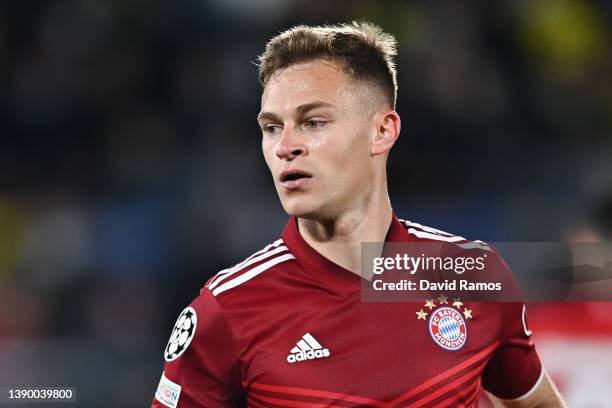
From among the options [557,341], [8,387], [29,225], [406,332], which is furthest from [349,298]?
[29,225]

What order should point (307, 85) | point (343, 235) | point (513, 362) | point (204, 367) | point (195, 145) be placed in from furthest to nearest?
1. point (195, 145)
2. point (513, 362)
3. point (343, 235)
4. point (307, 85)
5. point (204, 367)

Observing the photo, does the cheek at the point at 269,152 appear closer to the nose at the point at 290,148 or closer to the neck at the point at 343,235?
the nose at the point at 290,148

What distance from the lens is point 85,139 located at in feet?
22.3

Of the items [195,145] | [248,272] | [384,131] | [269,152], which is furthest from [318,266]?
[195,145]

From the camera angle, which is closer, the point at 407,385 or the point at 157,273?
the point at 407,385

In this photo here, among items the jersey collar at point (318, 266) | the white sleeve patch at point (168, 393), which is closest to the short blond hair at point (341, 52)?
the jersey collar at point (318, 266)

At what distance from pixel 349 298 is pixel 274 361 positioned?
1.04 feet

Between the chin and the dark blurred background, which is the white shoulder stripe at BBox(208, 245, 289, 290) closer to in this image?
the chin

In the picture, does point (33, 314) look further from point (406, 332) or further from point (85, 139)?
point (406, 332)

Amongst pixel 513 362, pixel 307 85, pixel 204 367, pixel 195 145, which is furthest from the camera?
pixel 195 145

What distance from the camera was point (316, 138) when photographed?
9.05 feet

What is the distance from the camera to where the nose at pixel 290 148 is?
8.96 feet

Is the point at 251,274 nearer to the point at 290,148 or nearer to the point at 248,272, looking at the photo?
the point at 248,272

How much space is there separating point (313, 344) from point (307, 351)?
0.03m
